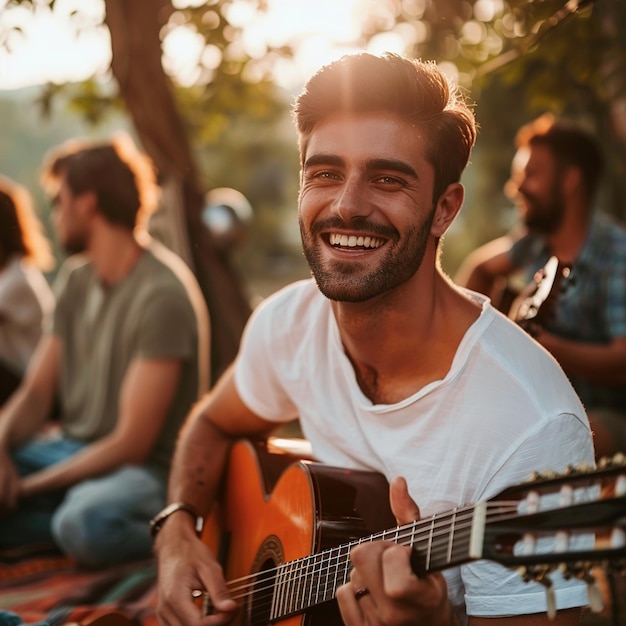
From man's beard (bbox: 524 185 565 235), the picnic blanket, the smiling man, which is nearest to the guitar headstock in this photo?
the smiling man

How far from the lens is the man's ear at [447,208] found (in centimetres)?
223

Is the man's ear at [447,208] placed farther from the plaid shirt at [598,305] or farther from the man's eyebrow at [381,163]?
the plaid shirt at [598,305]

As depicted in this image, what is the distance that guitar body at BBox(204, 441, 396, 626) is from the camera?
2.13 meters

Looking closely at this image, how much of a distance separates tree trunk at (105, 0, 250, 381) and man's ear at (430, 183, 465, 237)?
288cm

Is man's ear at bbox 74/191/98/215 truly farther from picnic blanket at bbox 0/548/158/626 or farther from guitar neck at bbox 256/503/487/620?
guitar neck at bbox 256/503/487/620

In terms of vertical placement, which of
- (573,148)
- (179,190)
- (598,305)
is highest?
(179,190)

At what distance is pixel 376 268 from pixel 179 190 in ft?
10.7

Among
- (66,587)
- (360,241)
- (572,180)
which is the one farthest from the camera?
(572,180)

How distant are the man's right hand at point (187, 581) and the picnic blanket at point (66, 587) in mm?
491

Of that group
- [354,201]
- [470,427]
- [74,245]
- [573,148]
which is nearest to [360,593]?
[470,427]

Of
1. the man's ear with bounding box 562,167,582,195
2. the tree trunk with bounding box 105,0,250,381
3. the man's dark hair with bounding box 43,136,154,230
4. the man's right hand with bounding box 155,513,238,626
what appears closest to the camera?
the man's right hand with bounding box 155,513,238,626

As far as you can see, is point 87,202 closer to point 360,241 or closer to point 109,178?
point 109,178

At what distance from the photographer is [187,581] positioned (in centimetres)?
244

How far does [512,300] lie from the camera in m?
3.49
